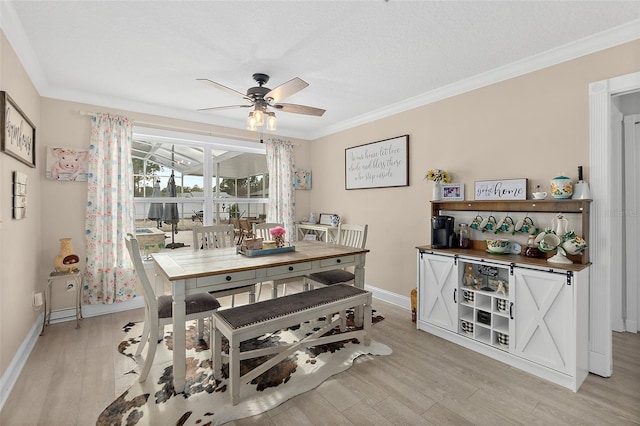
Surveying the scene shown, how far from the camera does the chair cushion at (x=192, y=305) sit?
2.21 metres

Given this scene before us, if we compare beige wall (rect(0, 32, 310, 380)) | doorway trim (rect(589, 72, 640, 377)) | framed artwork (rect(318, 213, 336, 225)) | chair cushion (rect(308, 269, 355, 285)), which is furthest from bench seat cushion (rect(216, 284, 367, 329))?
framed artwork (rect(318, 213, 336, 225))

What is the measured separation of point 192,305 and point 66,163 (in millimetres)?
2407

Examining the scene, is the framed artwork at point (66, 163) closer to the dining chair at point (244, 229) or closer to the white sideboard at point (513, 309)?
the dining chair at point (244, 229)

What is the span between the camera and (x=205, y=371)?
2.26m

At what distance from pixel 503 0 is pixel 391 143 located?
202 centimetres

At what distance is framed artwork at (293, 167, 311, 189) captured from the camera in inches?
198

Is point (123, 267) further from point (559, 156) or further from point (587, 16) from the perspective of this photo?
point (587, 16)

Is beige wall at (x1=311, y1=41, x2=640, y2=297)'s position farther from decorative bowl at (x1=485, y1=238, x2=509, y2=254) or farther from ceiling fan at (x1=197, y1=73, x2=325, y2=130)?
ceiling fan at (x1=197, y1=73, x2=325, y2=130)

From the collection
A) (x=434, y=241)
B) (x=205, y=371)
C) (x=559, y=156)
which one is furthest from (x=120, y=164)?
(x=559, y=156)

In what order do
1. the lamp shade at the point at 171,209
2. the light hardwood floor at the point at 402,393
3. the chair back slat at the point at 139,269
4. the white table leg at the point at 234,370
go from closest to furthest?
the light hardwood floor at the point at 402,393 < the white table leg at the point at 234,370 < the chair back slat at the point at 139,269 < the lamp shade at the point at 171,209

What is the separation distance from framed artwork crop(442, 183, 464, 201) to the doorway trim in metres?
1.01

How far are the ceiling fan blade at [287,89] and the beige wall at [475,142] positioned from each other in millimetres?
1732

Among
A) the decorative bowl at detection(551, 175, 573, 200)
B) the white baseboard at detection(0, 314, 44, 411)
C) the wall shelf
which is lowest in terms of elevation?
the white baseboard at detection(0, 314, 44, 411)

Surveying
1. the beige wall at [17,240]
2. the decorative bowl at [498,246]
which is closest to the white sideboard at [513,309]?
the decorative bowl at [498,246]
